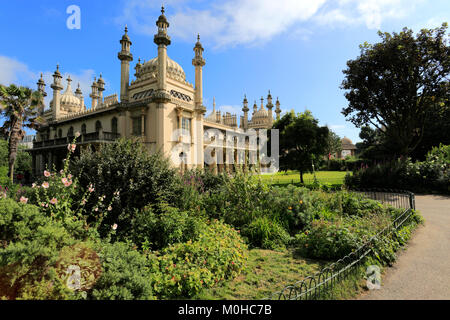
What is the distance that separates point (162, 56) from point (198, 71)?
5.48 meters

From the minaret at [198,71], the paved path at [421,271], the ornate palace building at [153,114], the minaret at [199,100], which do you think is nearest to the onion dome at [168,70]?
the ornate palace building at [153,114]

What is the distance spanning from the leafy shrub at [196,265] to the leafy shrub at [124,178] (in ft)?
7.23

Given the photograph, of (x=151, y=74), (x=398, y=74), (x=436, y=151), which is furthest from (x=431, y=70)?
(x=151, y=74)

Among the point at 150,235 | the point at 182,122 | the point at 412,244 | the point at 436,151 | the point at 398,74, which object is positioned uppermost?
the point at 398,74

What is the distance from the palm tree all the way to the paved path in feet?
86.2

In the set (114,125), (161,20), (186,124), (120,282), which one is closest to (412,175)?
(120,282)

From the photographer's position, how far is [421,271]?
15.7 ft

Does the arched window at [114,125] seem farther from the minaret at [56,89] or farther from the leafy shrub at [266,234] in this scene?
the leafy shrub at [266,234]

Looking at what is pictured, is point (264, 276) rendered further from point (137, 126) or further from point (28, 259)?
point (137, 126)

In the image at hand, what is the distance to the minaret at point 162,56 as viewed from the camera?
70.3 feet

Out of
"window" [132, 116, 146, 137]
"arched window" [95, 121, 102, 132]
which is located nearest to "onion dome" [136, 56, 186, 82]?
"window" [132, 116, 146, 137]
